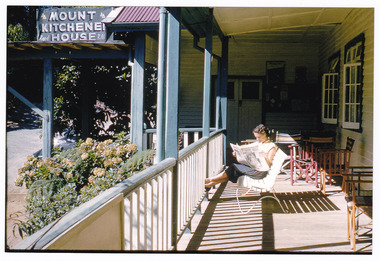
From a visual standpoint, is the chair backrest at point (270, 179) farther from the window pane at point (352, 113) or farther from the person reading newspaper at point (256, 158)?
the window pane at point (352, 113)

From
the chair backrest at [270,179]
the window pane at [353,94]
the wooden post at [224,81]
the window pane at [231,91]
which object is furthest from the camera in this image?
the window pane at [231,91]

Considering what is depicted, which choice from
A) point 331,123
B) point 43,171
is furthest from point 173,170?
point 331,123

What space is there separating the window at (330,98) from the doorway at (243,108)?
2.20 meters

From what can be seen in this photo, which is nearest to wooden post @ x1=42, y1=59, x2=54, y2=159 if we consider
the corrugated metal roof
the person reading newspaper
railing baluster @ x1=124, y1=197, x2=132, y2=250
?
the corrugated metal roof

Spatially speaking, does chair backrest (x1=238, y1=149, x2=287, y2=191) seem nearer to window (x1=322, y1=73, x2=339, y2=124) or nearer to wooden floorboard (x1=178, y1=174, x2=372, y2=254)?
wooden floorboard (x1=178, y1=174, x2=372, y2=254)

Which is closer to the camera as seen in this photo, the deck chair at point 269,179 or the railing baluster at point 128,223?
the railing baluster at point 128,223

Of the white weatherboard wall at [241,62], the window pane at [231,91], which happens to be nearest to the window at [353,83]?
the white weatherboard wall at [241,62]

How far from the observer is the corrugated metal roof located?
24.7ft

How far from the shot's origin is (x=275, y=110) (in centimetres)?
1162

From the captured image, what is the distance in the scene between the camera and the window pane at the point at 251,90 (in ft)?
38.6

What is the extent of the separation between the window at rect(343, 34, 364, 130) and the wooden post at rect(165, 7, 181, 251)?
408cm

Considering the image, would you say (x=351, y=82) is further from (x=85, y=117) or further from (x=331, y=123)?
(x=85, y=117)
